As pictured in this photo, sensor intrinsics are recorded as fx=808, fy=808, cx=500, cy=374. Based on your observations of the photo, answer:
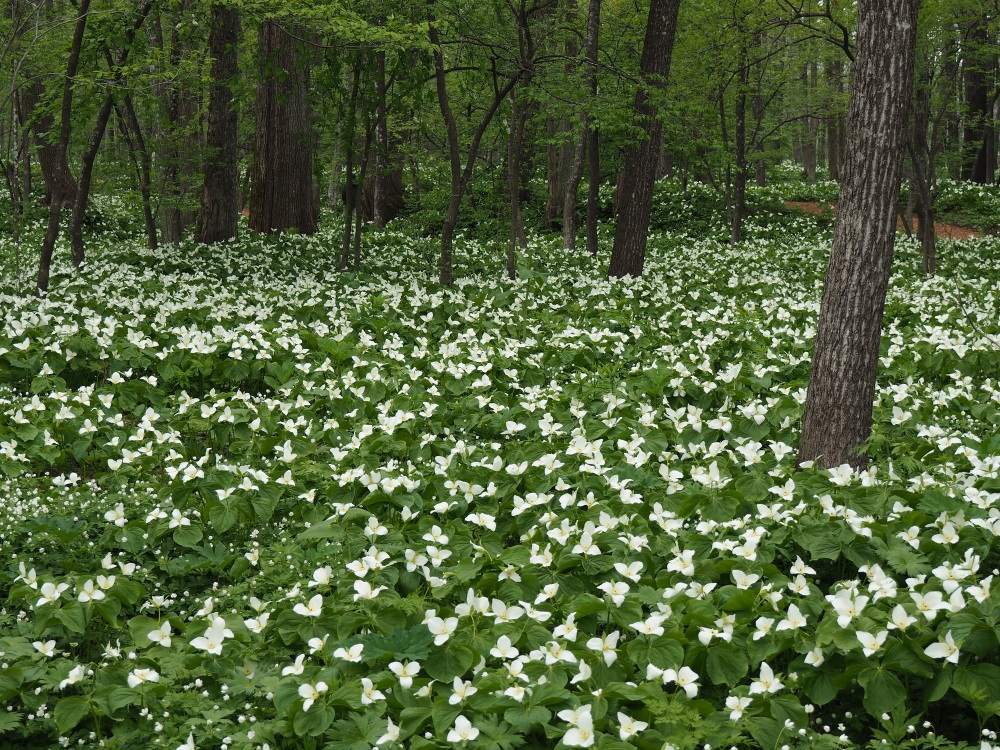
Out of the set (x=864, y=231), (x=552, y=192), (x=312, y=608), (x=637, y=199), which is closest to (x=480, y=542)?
(x=312, y=608)

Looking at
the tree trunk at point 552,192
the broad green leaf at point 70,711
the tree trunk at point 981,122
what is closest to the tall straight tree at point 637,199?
the tree trunk at point 552,192

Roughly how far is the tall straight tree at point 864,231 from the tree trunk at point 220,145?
9.82 m

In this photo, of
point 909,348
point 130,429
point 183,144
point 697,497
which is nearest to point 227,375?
point 130,429

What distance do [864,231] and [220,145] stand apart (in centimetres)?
1108

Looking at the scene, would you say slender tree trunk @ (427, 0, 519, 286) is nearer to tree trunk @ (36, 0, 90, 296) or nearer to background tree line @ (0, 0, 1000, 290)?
background tree line @ (0, 0, 1000, 290)

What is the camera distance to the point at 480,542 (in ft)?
13.2

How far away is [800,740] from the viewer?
273 centimetres

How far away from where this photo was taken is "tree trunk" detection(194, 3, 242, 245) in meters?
12.3

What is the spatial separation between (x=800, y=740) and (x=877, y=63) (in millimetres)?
3659

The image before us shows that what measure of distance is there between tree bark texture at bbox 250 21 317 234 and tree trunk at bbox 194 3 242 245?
656 millimetres

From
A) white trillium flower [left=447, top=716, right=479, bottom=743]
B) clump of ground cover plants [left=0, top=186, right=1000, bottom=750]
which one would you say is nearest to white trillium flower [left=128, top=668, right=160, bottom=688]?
clump of ground cover plants [left=0, top=186, right=1000, bottom=750]

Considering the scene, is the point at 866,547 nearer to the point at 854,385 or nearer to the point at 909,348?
the point at 854,385

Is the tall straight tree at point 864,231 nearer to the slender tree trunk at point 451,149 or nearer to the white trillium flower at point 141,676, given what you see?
the white trillium flower at point 141,676

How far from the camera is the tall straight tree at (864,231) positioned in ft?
14.8
